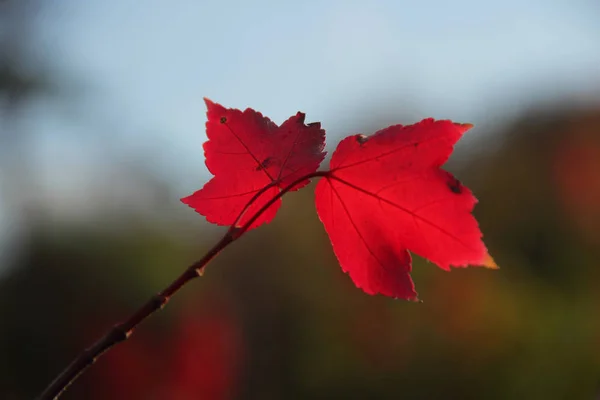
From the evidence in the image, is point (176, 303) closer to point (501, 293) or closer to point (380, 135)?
point (501, 293)

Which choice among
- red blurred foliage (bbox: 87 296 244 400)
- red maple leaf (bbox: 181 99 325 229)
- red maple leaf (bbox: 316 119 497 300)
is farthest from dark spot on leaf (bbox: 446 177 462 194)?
red blurred foliage (bbox: 87 296 244 400)

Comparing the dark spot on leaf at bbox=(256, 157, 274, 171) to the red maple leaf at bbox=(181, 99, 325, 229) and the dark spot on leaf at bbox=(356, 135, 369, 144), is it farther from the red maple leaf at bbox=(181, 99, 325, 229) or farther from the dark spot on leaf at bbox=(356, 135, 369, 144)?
the dark spot on leaf at bbox=(356, 135, 369, 144)

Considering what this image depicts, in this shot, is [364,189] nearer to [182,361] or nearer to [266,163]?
[266,163]

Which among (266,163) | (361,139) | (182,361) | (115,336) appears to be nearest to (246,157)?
(266,163)

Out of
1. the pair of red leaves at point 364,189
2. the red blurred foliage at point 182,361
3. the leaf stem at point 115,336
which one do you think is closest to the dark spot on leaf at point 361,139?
the pair of red leaves at point 364,189

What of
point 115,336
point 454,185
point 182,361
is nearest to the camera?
point 115,336

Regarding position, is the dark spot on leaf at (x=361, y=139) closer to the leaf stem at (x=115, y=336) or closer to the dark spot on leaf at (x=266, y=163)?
the dark spot on leaf at (x=266, y=163)

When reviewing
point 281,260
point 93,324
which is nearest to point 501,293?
point 281,260
